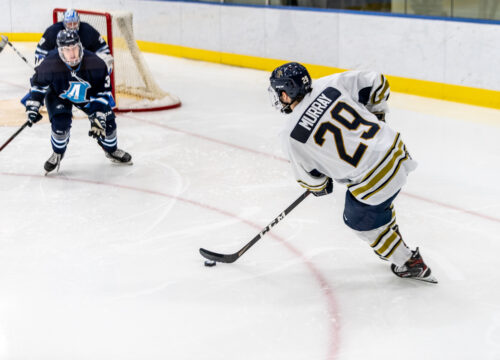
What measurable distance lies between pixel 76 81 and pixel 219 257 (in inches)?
64.9

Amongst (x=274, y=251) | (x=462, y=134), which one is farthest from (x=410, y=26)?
(x=274, y=251)

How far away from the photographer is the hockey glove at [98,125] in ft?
14.0

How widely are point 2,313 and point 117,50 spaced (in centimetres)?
421

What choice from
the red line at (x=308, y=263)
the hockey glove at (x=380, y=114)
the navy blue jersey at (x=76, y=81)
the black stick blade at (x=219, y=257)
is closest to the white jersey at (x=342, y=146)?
the hockey glove at (x=380, y=114)

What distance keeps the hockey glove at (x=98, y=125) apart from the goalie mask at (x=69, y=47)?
35cm

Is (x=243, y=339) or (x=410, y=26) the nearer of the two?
(x=243, y=339)

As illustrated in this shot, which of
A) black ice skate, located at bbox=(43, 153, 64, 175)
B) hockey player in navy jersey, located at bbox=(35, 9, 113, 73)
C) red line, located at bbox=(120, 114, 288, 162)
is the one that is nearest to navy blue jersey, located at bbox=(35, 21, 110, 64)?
hockey player in navy jersey, located at bbox=(35, 9, 113, 73)

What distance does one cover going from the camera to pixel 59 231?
3596mm

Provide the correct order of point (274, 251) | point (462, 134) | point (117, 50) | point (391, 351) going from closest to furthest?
point (391, 351) → point (274, 251) → point (462, 134) → point (117, 50)

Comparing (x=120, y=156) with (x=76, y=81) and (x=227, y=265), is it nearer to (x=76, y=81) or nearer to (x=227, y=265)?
(x=76, y=81)

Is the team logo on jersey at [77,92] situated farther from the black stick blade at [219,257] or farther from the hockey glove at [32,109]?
the black stick blade at [219,257]

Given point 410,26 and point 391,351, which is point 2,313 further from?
point 410,26

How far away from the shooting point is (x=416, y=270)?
112 inches

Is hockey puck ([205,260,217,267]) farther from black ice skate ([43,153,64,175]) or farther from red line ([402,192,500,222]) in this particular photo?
black ice skate ([43,153,64,175])
